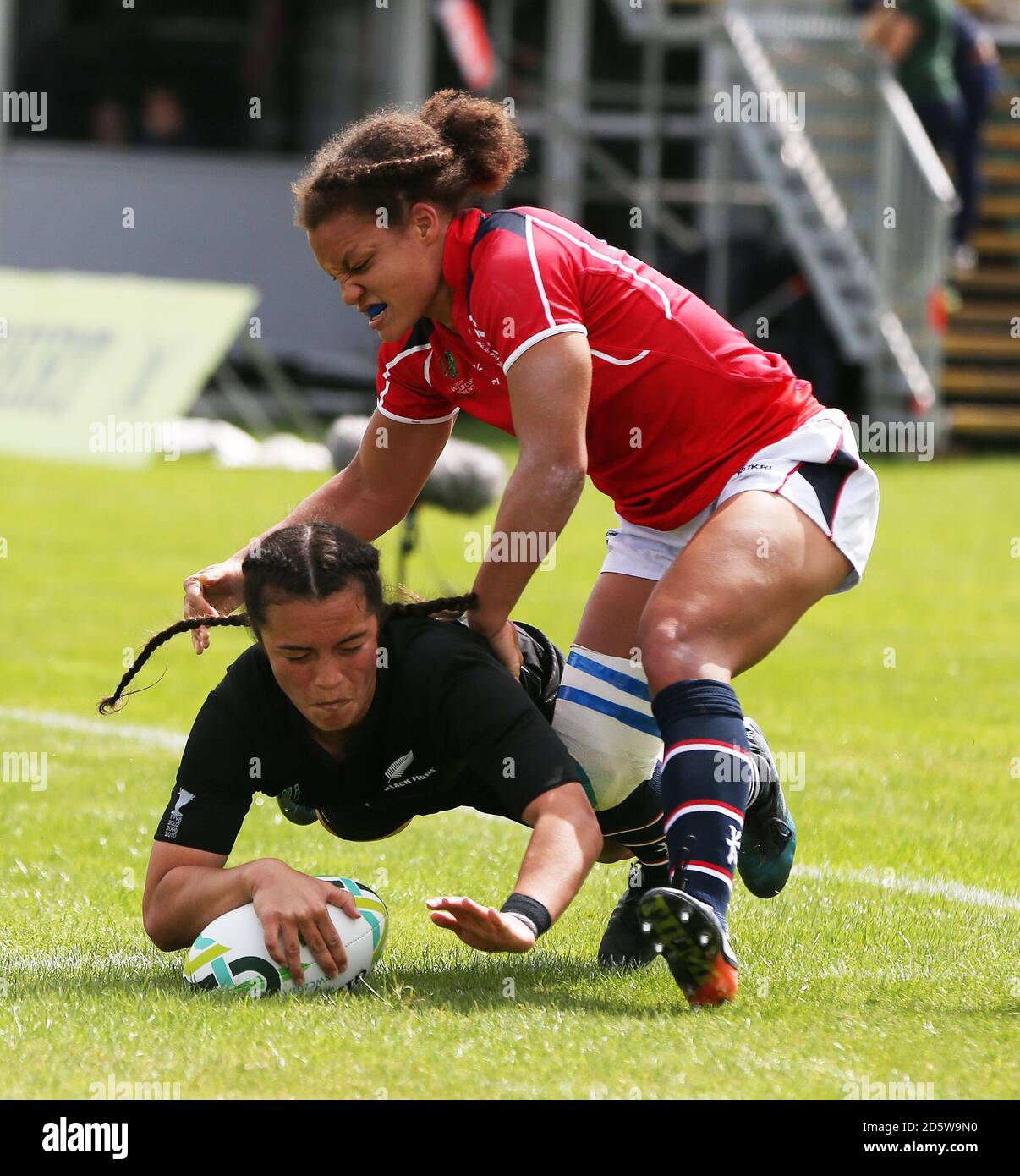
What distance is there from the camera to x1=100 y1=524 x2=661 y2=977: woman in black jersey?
4070 mm

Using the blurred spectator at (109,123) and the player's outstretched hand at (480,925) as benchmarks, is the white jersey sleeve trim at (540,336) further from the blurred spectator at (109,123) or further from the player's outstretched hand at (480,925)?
the blurred spectator at (109,123)

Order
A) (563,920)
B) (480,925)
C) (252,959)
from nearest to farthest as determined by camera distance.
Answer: (480,925) < (252,959) < (563,920)

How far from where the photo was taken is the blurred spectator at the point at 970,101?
55.6ft

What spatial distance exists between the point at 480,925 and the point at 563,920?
140cm

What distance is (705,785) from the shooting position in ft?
13.2

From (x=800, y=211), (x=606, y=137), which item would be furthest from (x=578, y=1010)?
(x=606, y=137)

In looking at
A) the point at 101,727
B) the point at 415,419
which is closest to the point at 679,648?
the point at 415,419

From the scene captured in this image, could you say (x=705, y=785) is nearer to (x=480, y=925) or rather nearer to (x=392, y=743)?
(x=480, y=925)

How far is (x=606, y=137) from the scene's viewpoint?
2272 centimetres

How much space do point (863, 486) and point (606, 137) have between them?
19.0 metres

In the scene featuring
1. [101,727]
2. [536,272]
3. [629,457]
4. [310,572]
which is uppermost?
[536,272]

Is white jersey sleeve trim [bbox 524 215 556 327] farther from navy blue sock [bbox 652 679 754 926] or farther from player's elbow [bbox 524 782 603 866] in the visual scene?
player's elbow [bbox 524 782 603 866]
